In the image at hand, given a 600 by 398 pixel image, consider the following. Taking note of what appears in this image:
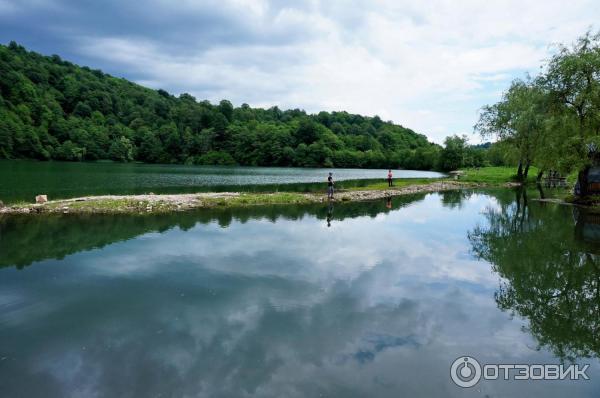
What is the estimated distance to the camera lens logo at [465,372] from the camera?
770 cm

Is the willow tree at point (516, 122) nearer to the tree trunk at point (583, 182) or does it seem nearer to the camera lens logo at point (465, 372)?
the tree trunk at point (583, 182)

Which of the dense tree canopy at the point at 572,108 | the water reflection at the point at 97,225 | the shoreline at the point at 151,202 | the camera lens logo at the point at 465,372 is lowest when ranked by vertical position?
the camera lens logo at the point at 465,372

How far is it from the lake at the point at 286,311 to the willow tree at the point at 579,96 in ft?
49.1

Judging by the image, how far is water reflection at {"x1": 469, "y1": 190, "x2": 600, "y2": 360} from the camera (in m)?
9.99

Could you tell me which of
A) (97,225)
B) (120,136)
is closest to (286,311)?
(97,225)

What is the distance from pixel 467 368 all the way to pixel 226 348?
568 centimetres

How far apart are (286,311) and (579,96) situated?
38786 mm

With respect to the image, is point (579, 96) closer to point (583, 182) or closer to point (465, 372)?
point (583, 182)

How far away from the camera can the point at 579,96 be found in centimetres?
3441

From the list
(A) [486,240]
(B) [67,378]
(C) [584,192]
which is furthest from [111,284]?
(C) [584,192]

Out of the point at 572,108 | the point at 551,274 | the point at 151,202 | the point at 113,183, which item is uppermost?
the point at 572,108

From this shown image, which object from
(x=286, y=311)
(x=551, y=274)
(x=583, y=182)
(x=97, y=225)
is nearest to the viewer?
(x=286, y=311)

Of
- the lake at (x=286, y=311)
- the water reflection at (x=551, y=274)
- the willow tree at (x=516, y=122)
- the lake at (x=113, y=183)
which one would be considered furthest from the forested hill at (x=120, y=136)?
the lake at (x=286, y=311)

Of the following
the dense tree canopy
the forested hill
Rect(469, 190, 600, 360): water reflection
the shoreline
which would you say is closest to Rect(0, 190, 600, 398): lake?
Rect(469, 190, 600, 360): water reflection
